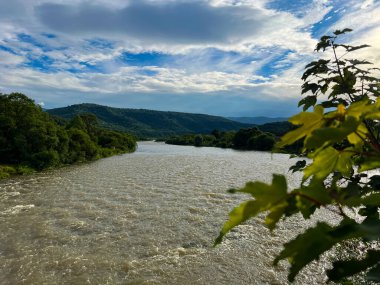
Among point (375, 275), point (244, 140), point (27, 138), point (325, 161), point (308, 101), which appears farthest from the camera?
point (244, 140)

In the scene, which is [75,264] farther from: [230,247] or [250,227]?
[250,227]

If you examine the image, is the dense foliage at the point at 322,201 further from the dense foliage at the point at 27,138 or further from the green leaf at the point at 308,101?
the dense foliage at the point at 27,138

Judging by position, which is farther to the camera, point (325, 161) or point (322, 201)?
point (325, 161)

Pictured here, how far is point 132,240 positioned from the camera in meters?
12.4

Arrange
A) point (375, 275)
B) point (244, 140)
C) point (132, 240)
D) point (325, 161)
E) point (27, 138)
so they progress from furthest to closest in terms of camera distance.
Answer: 1. point (244, 140)
2. point (27, 138)
3. point (132, 240)
4. point (325, 161)
5. point (375, 275)

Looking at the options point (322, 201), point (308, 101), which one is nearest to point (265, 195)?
point (322, 201)

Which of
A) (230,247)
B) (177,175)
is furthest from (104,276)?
(177,175)

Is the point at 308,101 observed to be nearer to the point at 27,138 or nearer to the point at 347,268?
the point at 347,268

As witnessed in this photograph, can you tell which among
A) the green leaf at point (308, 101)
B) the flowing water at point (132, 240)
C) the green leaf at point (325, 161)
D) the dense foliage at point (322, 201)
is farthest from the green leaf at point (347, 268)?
the flowing water at point (132, 240)

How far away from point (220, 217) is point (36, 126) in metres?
29.7

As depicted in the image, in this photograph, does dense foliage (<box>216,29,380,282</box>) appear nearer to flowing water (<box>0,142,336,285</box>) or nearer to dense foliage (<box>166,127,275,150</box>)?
flowing water (<box>0,142,336,285</box>)

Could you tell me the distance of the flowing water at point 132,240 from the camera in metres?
9.48

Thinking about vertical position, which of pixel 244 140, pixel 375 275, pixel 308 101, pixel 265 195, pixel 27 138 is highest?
pixel 308 101

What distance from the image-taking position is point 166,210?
671 inches
